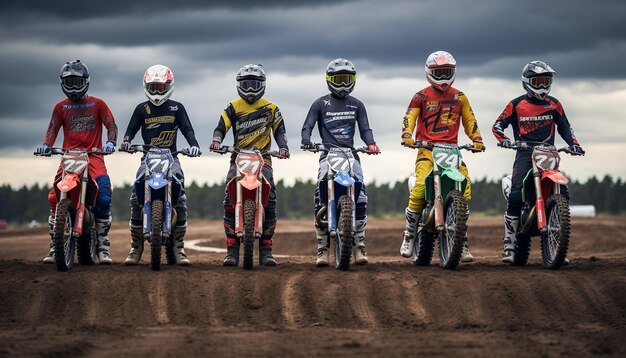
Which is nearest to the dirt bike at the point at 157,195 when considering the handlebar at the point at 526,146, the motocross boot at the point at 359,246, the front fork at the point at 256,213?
the front fork at the point at 256,213

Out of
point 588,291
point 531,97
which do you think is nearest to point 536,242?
point 531,97

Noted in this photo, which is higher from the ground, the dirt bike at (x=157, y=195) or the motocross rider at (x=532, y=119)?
the motocross rider at (x=532, y=119)

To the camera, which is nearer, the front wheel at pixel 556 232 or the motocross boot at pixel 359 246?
the front wheel at pixel 556 232

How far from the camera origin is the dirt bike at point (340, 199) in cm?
1549

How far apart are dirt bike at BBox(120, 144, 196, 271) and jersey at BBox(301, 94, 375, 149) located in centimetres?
210

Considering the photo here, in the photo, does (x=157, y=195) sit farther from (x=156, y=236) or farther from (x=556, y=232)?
(x=556, y=232)

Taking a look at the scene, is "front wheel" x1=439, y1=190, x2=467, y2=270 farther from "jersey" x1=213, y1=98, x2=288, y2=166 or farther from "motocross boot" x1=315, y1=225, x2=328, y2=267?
"jersey" x1=213, y1=98, x2=288, y2=166

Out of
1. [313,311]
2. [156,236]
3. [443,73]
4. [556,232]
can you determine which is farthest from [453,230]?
[156,236]

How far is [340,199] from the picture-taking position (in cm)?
1574

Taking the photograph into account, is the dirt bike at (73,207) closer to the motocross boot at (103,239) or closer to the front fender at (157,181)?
the motocross boot at (103,239)

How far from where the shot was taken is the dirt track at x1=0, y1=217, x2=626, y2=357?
11.0 metres

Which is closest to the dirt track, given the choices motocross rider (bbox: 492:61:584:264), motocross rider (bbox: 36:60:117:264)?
motocross rider (bbox: 36:60:117:264)

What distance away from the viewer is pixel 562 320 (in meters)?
13.3

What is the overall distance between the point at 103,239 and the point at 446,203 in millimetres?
5531
